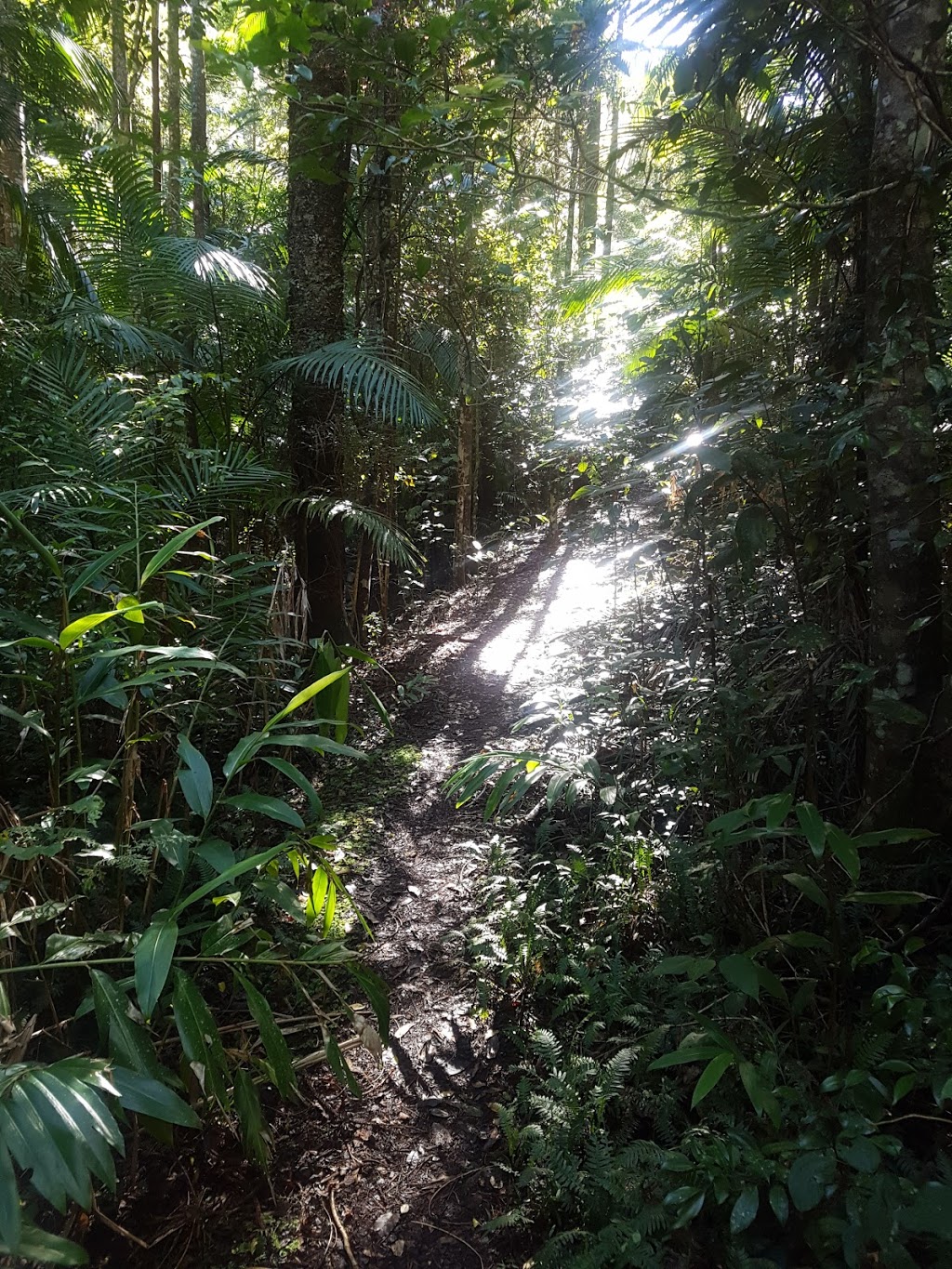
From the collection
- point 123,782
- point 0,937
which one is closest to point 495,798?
point 123,782

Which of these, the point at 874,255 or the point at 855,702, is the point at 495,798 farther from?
the point at 874,255

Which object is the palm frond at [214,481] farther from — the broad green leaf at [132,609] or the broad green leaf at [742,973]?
the broad green leaf at [742,973]

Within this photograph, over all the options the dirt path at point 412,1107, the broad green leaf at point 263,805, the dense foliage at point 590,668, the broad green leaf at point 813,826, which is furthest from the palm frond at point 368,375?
the broad green leaf at point 813,826

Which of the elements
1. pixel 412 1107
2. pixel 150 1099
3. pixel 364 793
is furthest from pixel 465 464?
pixel 150 1099

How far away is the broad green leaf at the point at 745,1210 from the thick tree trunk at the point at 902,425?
A: 1.06 metres

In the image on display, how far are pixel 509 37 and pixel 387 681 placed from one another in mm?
3530

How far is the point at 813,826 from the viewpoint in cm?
151

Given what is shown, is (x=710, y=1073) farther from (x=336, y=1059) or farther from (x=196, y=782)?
(x=196, y=782)

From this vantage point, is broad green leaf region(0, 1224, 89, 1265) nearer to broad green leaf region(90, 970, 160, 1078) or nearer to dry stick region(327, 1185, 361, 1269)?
broad green leaf region(90, 970, 160, 1078)

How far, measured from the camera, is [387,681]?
5.09 meters

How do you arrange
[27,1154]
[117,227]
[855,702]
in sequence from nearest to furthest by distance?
[27,1154], [855,702], [117,227]

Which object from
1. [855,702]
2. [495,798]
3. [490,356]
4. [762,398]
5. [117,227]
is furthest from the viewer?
[490,356]

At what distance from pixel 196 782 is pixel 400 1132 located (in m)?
1.17

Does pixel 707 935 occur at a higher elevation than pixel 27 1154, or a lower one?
lower
